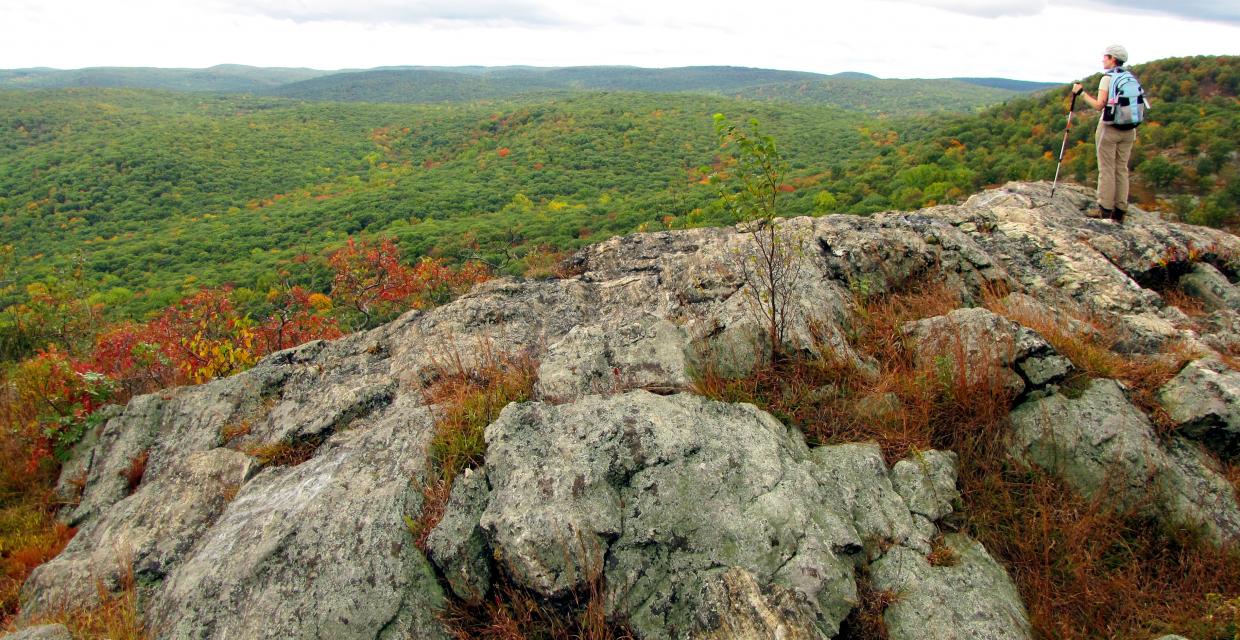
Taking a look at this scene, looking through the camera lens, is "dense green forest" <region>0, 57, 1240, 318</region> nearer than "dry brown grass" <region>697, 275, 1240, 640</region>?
No

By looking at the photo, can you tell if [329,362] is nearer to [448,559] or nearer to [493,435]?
[493,435]

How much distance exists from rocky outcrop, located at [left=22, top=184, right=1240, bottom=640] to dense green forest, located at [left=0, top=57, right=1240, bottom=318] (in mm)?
2024

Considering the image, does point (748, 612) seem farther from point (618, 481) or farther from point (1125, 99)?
point (1125, 99)

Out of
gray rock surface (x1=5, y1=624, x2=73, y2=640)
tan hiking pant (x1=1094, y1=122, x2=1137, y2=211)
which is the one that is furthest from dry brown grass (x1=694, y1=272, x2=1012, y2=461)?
tan hiking pant (x1=1094, y1=122, x2=1137, y2=211)

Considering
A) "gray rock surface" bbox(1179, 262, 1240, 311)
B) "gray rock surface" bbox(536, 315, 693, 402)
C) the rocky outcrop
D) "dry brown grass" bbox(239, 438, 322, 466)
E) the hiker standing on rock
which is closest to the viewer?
the rocky outcrop

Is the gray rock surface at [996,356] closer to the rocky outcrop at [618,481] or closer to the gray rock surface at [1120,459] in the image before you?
the rocky outcrop at [618,481]

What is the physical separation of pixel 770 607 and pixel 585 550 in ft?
3.06

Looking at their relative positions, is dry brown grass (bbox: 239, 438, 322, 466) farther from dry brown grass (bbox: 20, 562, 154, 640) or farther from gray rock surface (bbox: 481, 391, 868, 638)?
gray rock surface (bbox: 481, 391, 868, 638)

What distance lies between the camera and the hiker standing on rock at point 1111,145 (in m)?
7.66

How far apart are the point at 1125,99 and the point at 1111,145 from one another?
63cm

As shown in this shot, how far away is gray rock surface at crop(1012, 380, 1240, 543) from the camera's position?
3467mm

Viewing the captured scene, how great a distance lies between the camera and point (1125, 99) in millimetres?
7598

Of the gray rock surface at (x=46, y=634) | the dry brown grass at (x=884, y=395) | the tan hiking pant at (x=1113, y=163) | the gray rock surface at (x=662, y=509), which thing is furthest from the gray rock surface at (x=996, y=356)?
the gray rock surface at (x=46, y=634)

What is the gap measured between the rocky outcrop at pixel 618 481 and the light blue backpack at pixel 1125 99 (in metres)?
2.94
